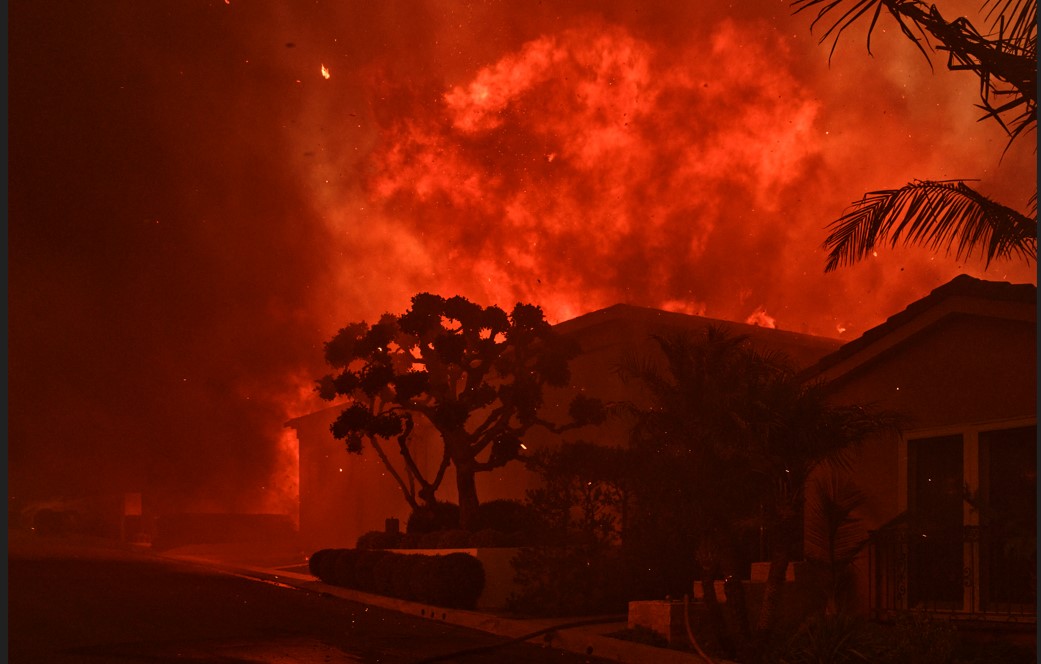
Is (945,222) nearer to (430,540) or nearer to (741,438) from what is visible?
(741,438)

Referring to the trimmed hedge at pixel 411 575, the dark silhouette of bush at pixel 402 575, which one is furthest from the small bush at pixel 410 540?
the dark silhouette of bush at pixel 402 575

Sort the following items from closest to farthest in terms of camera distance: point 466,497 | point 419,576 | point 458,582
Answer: point 458,582
point 419,576
point 466,497

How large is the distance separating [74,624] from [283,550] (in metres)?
26.2

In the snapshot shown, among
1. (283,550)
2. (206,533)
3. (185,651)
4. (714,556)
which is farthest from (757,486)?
(206,533)

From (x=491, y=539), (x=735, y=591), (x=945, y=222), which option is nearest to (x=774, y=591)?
(x=735, y=591)

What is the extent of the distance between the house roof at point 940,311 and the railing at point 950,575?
7.09 ft

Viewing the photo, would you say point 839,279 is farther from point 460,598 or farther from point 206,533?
point 206,533

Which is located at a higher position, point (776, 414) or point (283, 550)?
point (776, 414)

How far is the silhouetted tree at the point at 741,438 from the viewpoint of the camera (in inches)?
444

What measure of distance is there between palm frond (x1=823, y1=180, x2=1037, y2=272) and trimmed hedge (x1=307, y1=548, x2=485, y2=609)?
998 cm

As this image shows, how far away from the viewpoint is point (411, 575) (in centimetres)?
2020

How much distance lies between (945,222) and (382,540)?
1755cm

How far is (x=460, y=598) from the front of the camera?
746 inches

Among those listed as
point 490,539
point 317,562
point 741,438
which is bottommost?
point 317,562
